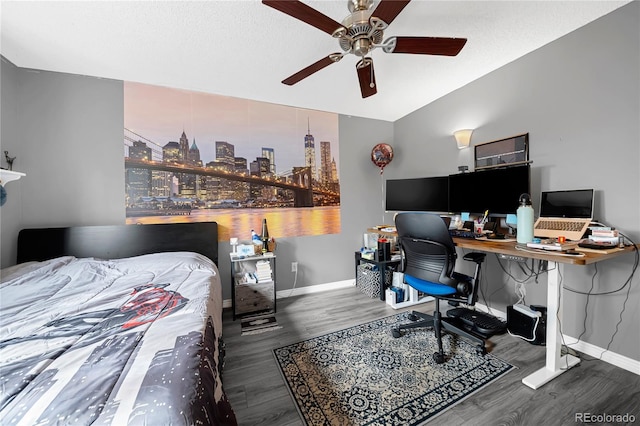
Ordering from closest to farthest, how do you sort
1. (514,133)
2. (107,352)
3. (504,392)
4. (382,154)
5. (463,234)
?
1. (107,352)
2. (504,392)
3. (463,234)
4. (514,133)
5. (382,154)

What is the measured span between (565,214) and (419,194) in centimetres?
123

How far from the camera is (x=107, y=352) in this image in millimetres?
898

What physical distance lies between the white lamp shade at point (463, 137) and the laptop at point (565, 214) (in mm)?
876

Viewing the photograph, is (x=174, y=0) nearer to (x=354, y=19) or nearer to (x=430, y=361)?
(x=354, y=19)

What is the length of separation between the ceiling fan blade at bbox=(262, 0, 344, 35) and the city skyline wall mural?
1.72 m

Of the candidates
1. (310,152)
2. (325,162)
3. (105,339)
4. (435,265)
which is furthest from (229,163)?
(435,265)

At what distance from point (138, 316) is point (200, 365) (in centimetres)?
59

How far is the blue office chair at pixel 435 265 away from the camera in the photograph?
1.72 meters

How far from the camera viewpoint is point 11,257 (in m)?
2.04

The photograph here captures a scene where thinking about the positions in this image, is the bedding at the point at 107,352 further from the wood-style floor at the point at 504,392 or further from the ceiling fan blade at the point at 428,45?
the ceiling fan blade at the point at 428,45

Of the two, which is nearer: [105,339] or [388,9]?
[105,339]

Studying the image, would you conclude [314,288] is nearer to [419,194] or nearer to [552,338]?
[419,194]

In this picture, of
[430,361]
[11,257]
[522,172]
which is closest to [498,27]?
[522,172]

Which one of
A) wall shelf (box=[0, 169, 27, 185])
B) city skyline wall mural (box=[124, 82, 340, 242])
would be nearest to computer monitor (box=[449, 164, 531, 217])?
city skyline wall mural (box=[124, 82, 340, 242])
